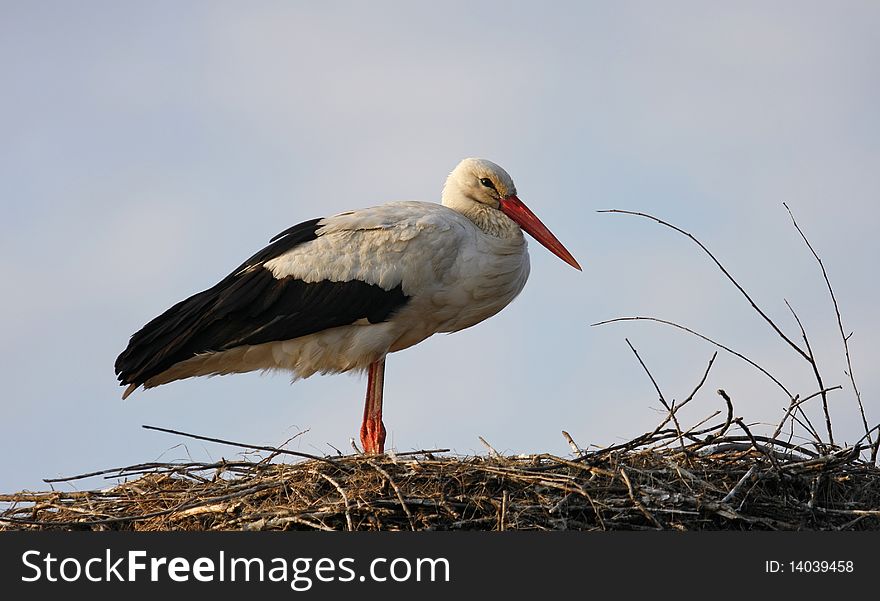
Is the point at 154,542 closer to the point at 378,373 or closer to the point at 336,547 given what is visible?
the point at 336,547

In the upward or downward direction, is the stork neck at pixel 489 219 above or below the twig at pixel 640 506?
above

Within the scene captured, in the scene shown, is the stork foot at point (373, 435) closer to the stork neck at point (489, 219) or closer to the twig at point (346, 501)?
the stork neck at point (489, 219)

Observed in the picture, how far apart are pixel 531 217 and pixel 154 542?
3.49 metres

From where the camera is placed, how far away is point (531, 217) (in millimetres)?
7672

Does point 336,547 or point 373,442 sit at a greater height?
point 373,442

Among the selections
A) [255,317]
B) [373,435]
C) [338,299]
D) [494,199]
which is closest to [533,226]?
[494,199]

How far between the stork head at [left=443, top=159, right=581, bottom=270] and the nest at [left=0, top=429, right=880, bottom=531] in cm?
233

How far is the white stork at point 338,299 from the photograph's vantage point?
22.8 ft

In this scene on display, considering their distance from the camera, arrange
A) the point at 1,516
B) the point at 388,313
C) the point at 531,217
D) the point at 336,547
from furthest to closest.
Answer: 1. the point at 531,217
2. the point at 388,313
3. the point at 1,516
4. the point at 336,547

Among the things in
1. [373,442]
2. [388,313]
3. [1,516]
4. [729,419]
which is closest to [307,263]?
[388,313]

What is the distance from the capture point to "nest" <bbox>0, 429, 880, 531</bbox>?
5.15 meters

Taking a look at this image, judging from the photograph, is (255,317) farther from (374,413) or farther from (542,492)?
(542,492)

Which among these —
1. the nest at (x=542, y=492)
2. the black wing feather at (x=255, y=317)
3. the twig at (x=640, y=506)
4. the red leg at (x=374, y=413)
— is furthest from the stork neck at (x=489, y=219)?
the twig at (x=640, y=506)

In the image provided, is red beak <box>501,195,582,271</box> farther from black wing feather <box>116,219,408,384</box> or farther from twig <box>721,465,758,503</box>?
twig <box>721,465,758,503</box>
